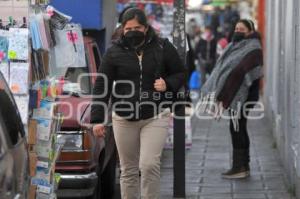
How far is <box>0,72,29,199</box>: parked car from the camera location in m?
4.93

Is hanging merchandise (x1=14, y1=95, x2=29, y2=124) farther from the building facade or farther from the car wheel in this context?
the building facade

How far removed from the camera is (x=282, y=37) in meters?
11.2

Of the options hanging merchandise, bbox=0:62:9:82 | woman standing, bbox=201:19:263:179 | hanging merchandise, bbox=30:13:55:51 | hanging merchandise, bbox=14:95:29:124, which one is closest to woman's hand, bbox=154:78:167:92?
hanging merchandise, bbox=30:13:55:51

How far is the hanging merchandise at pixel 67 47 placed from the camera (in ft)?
23.8

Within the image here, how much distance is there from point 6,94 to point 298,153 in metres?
3.82

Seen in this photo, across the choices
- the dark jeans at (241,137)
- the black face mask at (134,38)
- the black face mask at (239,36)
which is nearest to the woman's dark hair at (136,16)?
the black face mask at (134,38)

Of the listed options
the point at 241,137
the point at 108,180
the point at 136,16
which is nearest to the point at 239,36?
the point at 241,137

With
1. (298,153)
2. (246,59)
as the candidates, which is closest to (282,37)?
(246,59)

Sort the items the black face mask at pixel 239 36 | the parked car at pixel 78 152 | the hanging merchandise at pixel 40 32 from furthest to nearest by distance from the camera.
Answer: the black face mask at pixel 239 36 < the parked car at pixel 78 152 < the hanging merchandise at pixel 40 32

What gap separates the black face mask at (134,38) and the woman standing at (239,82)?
288 centimetres

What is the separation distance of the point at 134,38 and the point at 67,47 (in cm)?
65

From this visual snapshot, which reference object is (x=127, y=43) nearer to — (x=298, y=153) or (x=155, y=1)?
(x=298, y=153)

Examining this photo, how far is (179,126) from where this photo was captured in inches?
351

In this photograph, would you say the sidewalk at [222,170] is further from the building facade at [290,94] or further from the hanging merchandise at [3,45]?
the hanging merchandise at [3,45]
